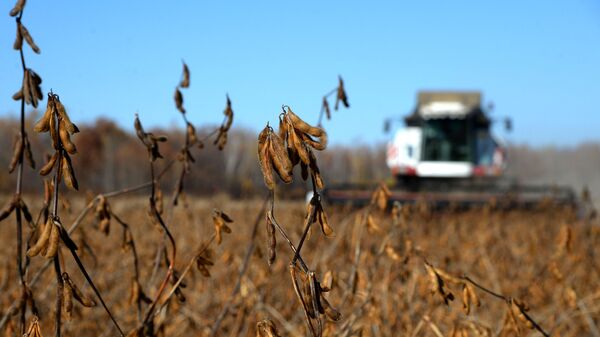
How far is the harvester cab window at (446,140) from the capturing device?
1964cm

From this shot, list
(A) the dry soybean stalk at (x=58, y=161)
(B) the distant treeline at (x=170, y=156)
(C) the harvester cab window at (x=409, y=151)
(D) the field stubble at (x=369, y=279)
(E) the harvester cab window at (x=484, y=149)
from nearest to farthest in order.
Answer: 1. (A) the dry soybean stalk at (x=58, y=161)
2. (D) the field stubble at (x=369, y=279)
3. (E) the harvester cab window at (x=484, y=149)
4. (C) the harvester cab window at (x=409, y=151)
5. (B) the distant treeline at (x=170, y=156)

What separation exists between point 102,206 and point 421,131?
59.7 feet

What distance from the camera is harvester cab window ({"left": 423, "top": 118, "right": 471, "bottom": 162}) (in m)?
19.6

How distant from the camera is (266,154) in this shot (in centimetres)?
119

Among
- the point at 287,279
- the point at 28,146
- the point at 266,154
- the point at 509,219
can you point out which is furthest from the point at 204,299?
the point at 509,219

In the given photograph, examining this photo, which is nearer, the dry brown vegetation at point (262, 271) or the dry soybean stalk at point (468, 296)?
the dry brown vegetation at point (262, 271)

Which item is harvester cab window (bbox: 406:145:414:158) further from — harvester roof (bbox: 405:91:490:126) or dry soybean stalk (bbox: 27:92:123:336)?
dry soybean stalk (bbox: 27:92:123:336)

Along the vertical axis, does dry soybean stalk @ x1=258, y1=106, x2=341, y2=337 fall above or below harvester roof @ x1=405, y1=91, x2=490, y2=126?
below

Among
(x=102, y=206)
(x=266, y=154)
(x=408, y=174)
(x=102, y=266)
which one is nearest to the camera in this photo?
(x=266, y=154)

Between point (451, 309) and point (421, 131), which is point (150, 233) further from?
point (421, 131)

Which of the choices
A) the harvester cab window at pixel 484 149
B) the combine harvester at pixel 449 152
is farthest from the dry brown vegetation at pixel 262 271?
the harvester cab window at pixel 484 149

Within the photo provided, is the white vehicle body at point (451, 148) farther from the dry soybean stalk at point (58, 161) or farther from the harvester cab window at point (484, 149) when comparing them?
the dry soybean stalk at point (58, 161)

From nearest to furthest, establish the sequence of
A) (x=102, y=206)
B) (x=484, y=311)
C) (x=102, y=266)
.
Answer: (x=102, y=206)
(x=484, y=311)
(x=102, y=266)

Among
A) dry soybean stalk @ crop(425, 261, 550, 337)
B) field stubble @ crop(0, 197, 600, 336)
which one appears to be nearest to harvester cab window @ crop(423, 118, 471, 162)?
field stubble @ crop(0, 197, 600, 336)
